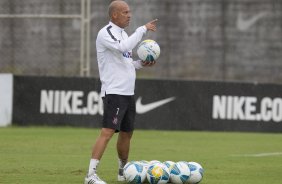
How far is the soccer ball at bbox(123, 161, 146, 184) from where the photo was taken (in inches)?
405

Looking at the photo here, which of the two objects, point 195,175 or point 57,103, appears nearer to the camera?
point 195,175

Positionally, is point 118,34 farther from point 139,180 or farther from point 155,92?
point 155,92

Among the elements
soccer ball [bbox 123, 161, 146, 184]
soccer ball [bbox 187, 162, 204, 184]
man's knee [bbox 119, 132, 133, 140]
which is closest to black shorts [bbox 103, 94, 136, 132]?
man's knee [bbox 119, 132, 133, 140]

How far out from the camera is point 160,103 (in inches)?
772

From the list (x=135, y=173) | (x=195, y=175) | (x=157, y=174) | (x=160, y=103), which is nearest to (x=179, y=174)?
(x=195, y=175)

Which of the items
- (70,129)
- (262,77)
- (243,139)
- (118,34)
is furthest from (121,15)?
(262,77)

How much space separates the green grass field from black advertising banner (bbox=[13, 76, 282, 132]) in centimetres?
36

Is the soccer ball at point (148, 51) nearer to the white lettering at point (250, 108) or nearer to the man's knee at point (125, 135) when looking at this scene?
the man's knee at point (125, 135)

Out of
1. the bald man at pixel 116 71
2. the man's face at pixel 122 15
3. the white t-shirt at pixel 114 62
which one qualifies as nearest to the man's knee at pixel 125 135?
the bald man at pixel 116 71

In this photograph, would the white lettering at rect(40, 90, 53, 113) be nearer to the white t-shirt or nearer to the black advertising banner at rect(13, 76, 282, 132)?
the black advertising banner at rect(13, 76, 282, 132)

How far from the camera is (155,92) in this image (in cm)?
1969

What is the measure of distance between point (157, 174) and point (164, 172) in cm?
9

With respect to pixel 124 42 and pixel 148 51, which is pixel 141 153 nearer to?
pixel 148 51

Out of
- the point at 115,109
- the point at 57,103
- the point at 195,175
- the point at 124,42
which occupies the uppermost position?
the point at 124,42
